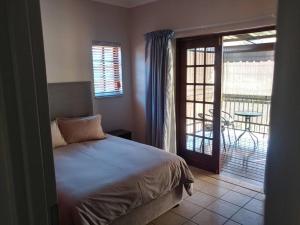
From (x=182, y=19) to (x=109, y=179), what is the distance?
2.63 metres

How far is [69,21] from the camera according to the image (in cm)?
363

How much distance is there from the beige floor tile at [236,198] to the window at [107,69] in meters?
2.52

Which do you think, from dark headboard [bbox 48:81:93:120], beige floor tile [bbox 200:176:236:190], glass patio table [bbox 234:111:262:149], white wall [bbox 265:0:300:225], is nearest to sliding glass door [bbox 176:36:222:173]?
beige floor tile [bbox 200:176:236:190]

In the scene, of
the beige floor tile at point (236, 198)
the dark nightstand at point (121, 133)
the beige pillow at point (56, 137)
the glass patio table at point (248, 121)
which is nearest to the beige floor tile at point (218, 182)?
the beige floor tile at point (236, 198)

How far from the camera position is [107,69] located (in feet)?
13.9

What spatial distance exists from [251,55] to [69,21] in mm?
4845

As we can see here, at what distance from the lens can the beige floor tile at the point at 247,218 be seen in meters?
2.51

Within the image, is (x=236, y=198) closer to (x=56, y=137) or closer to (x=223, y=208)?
(x=223, y=208)

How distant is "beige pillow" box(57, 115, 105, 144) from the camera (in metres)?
3.35

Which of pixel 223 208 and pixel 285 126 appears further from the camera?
pixel 223 208

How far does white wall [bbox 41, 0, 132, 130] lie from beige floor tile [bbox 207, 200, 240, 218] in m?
2.27

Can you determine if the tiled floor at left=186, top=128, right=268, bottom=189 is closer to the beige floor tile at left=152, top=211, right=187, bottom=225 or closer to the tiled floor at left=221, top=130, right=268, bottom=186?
the tiled floor at left=221, top=130, right=268, bottom=186

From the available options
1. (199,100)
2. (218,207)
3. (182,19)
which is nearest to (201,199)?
(218,207)

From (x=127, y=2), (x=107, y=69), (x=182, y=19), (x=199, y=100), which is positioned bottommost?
(x=199, y=100)
